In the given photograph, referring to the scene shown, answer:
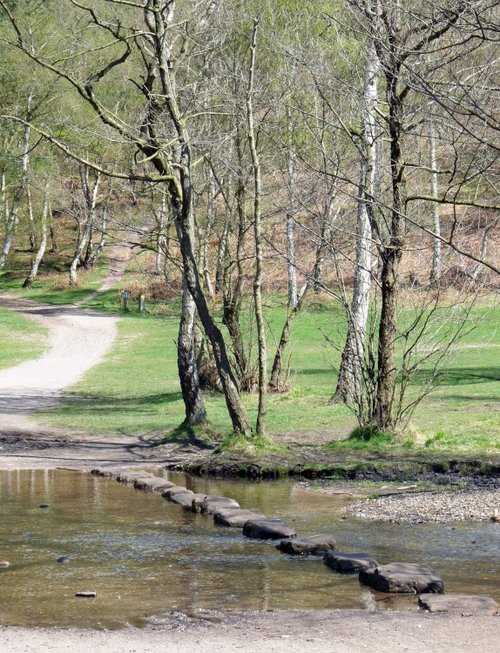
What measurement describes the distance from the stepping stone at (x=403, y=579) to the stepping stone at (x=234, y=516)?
2614mm

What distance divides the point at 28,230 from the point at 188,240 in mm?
44640

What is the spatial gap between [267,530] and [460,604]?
301 cm

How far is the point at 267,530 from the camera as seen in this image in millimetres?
9789

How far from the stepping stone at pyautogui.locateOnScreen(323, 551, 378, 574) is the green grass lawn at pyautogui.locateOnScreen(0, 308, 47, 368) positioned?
74.1 feet

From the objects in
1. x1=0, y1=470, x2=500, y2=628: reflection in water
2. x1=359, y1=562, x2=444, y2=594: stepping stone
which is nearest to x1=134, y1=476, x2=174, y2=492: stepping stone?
x1=0, y1=470, x2=500, y2=628: reflection in water

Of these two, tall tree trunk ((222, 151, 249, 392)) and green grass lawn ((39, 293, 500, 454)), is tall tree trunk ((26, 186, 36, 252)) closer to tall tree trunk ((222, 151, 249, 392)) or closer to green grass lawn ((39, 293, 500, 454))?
green grass lawn ((39, 293, 500, 454))

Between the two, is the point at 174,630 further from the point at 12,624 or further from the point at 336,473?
the point at 336,473

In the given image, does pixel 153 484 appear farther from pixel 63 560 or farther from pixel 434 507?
pixel 63 560

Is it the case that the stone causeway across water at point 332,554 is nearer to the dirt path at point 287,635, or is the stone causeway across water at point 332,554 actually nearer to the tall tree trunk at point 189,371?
the dirt path at point 287,635

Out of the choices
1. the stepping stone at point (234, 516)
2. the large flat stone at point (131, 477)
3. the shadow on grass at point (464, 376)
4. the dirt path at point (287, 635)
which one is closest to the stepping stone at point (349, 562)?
the dirt path at point (287, 635)

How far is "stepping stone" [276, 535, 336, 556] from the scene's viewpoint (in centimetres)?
901

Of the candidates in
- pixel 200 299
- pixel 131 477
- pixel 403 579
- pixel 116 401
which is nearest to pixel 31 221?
pixel 116 401

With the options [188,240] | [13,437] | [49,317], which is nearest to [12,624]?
[188,240]

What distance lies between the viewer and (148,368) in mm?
29328
